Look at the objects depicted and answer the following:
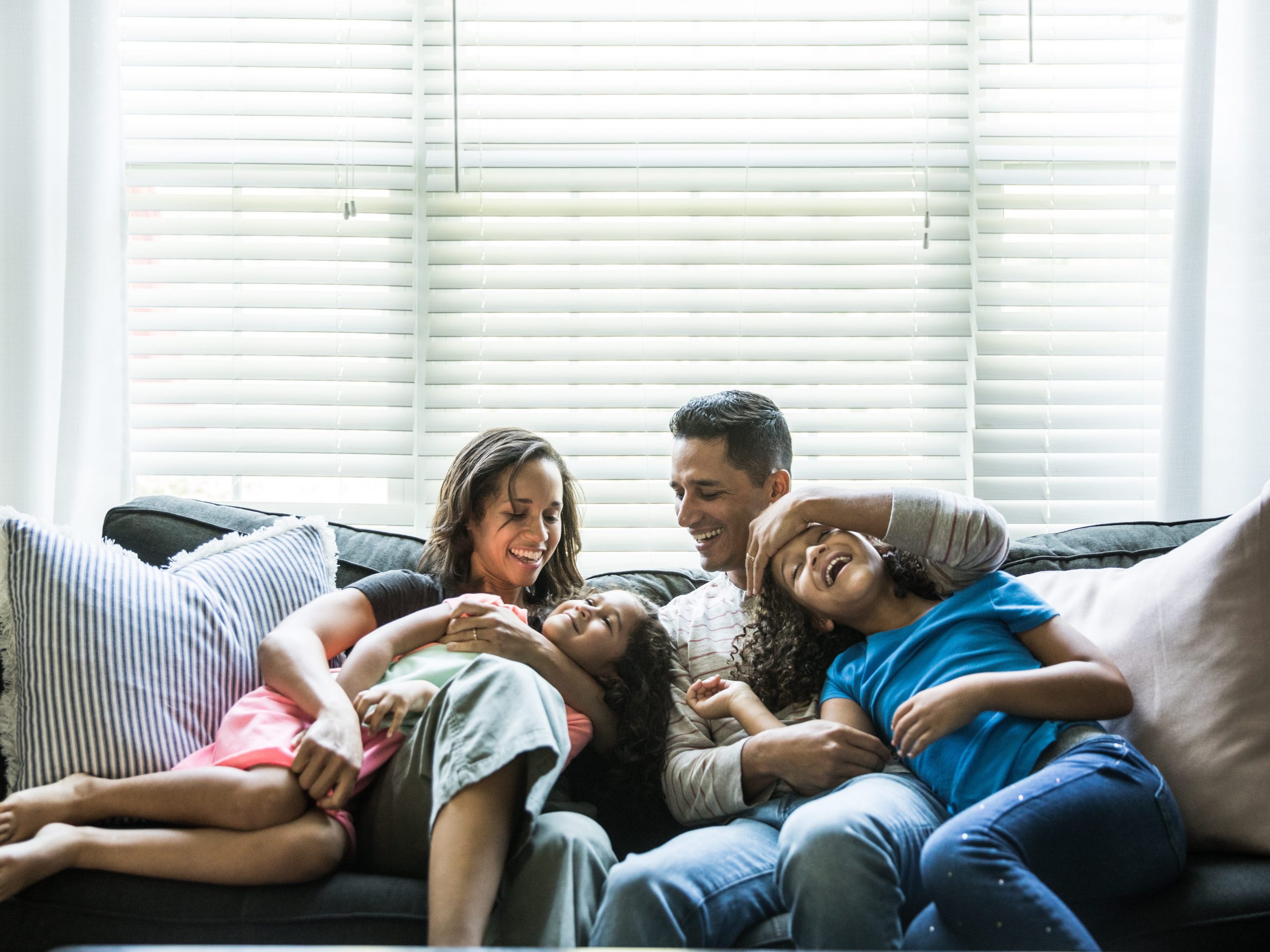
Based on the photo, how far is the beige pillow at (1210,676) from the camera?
1383 millimetres

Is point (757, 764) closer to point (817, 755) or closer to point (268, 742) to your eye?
point (817, 755)

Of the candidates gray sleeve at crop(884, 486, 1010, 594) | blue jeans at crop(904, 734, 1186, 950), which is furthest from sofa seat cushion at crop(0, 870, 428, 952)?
gray sleeve at crop(884, 486, 1010, 594)

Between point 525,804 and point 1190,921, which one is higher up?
point 525,804

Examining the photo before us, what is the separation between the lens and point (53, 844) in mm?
1290

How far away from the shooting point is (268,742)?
143 centimetres

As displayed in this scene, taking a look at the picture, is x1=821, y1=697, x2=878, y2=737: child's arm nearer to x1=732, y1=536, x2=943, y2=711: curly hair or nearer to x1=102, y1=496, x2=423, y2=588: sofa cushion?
x1=732, y1=536, x2=943, y2=711: curly hair

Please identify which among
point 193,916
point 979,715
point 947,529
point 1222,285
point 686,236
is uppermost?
point 686,236

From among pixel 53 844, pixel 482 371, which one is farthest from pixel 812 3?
pixel 53 844

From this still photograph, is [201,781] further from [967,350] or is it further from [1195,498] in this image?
[1195,498]

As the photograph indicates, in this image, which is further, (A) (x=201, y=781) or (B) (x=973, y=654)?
(B) (x=973, y=654)

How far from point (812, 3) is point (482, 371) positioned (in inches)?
46.2

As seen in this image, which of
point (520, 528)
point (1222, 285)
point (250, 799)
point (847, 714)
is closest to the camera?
point (250, 799)

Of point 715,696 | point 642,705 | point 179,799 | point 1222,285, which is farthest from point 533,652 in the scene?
point 1222,285

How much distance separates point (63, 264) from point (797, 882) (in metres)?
2.08
